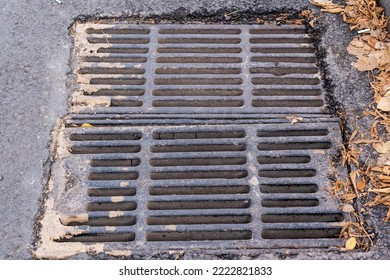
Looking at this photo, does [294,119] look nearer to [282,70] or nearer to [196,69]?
[282,70]

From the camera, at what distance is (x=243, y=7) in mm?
2830

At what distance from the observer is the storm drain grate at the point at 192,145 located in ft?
7.12

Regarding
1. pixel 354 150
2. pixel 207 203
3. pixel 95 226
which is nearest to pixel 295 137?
pixel 354 150

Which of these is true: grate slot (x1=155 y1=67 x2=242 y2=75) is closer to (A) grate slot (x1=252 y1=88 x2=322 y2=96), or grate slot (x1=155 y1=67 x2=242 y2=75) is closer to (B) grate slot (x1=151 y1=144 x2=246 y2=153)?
(A) grate slot (x1=252 y1=88 x2=322 y2=96)

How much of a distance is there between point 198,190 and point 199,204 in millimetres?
72

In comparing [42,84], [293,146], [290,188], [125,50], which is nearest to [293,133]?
[293,146]

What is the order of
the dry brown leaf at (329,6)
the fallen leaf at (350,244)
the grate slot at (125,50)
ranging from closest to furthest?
the fallen leaf at (350,244)
the grate slot at (125,50)
the dry brown leaf at (329,6)

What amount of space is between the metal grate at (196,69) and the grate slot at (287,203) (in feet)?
1.55

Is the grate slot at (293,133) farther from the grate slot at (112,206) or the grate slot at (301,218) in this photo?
the grate slot at (112,206)

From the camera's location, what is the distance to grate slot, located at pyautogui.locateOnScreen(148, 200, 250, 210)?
2232 mm

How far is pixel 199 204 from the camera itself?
2.23 m

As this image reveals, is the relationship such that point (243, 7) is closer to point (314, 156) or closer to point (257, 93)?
point (257, 93)

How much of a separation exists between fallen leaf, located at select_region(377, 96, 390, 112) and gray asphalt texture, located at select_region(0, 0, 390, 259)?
6 centimetres

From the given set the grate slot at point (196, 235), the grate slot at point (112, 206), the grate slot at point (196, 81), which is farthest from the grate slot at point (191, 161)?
the grate slot at point (196, 81)
